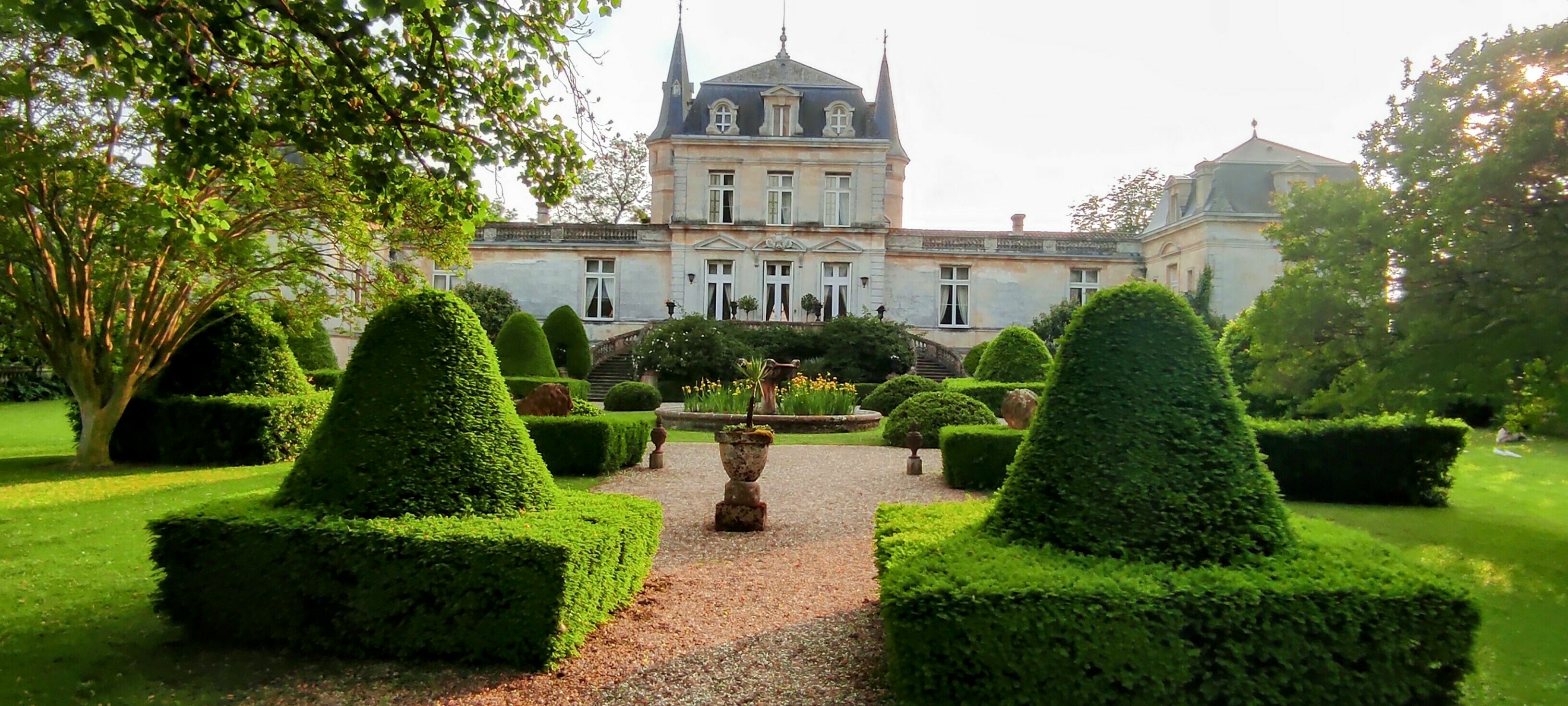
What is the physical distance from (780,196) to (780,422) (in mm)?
17076

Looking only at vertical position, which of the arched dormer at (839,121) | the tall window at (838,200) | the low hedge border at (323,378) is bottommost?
the low hedge border at (323,378)

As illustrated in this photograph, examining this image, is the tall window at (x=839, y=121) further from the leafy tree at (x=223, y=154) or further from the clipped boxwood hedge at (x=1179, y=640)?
the clipped boxwood hedge at (x=1179, y=640)

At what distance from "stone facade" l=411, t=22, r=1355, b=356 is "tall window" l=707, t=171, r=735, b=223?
0.04 metres

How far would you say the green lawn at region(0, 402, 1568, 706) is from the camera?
4133mm

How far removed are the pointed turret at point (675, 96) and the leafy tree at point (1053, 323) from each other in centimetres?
1609

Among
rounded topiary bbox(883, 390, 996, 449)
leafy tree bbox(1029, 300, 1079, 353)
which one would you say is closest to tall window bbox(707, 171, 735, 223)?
leafy tree bbox(1029, 300, 1079, 353)

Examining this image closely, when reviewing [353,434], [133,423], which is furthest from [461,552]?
[133,423]

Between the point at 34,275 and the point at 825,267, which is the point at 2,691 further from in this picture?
the point at 825,267

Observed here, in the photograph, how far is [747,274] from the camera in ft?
106

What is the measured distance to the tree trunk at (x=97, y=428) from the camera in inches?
448

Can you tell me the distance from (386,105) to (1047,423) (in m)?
4.51

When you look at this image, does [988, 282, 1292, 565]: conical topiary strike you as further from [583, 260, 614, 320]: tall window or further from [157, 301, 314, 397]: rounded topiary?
[583, 260, 614, 320]: tall window

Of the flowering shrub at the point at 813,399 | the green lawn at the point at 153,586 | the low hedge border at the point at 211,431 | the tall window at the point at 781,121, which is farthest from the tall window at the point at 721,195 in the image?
the green lawn at the point at 153,586

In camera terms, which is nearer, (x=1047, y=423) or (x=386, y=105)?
(x=1047, y=423)
